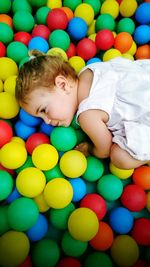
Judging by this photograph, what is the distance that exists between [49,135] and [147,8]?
0.83m

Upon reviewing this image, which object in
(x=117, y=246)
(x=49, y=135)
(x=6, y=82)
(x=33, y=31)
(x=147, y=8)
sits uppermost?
(x=147, y=8)

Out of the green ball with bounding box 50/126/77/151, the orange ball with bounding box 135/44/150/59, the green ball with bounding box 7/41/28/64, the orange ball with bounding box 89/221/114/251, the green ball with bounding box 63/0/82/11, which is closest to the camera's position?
the orange ball with bounding box 89/221/114/251

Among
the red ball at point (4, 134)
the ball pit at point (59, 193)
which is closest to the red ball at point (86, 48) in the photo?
the ball pit at point (59, 193)

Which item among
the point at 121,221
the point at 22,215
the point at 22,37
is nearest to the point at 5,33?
the point at 22,37

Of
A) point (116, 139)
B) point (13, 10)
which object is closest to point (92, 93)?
point (116, 139)

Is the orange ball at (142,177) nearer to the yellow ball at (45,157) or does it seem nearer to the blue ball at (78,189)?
the blue ball at (78,189)

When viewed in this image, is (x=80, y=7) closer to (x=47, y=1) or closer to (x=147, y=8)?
(x=47, y=1)

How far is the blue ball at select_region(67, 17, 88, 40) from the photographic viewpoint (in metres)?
1.40

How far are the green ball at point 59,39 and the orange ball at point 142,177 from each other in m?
0.67

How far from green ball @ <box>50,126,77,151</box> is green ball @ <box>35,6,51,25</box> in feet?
2.19

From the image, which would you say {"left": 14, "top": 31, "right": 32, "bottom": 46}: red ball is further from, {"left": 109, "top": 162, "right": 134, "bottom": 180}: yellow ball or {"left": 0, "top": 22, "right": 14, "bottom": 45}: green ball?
{"left": 109, "top": 162, "right": 134, "bottom": 180}: yellow ball

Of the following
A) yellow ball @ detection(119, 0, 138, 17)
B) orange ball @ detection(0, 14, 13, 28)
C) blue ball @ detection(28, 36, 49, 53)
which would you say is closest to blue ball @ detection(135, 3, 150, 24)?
yellow ball @ detection(119, 0, 138, 17)

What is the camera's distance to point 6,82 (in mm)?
1215

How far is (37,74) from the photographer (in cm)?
100
